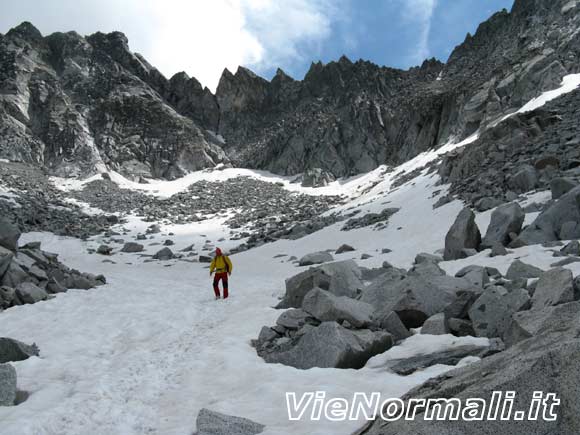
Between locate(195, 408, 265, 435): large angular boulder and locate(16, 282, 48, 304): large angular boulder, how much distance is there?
10.6m

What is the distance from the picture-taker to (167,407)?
251 inches

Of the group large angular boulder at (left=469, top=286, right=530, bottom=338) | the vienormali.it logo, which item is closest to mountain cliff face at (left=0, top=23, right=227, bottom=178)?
large angular boulder at (left=469, top=286, right=530, bottom=338)

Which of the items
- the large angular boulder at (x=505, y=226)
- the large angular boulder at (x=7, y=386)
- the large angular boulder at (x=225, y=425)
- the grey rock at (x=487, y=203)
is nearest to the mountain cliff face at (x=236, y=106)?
the grey rock at (x=487, y=203)

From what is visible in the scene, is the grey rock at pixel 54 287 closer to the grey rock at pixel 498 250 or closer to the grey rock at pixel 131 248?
the grey rock at pixel 498 250

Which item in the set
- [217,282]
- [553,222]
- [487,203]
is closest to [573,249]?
[553,222]

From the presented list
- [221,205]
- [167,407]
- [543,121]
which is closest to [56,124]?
[221,205]

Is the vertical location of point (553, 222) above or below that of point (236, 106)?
below

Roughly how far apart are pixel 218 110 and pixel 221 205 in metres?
56.3

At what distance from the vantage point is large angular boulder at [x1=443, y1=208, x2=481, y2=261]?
1461cm

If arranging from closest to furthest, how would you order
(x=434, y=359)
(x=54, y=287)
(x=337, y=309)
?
(x=434, y=359)
(x=337, y=309)
(x=54, y=287)

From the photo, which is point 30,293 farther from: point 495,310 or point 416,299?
point 495,310

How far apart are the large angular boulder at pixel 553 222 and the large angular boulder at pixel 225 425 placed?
1087 centimetres

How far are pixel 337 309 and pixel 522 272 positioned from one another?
14.3ft

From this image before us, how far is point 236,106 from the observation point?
10788cm
